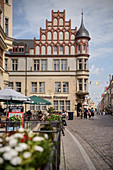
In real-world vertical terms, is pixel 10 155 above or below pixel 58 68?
below

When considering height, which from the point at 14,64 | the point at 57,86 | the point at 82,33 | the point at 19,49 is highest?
the point at 82,33

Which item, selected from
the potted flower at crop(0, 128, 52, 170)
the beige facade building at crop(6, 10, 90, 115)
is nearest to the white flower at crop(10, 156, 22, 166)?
the potted flower at crop(0, 128, 52, 170)

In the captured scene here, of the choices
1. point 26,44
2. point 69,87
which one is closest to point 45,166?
point 69,87

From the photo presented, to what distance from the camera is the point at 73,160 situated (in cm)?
719

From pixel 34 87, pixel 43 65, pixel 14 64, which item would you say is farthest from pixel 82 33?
pixel 14 64

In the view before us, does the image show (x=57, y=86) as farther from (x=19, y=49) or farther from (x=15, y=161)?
(x=15, y=161)

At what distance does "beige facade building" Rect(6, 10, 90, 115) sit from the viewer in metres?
43.1

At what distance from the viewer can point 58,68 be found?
43938 millimetres

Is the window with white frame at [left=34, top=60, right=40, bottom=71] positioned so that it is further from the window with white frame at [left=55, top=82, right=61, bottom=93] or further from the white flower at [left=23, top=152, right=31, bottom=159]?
the white flower at [left=23, top=152, right=31, bottom=159]

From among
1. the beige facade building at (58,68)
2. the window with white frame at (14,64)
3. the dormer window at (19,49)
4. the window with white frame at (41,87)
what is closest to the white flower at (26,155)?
the beige facade building at (58,68)

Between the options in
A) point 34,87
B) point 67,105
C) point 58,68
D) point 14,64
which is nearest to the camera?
point 67,105

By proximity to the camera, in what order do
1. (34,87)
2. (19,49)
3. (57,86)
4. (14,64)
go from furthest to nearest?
→ (19,49)
(14,64)
(34,87)
(57,86)

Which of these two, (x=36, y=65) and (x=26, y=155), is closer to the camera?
(x=26, y=155)

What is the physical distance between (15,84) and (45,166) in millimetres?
42288
